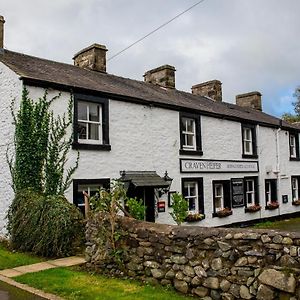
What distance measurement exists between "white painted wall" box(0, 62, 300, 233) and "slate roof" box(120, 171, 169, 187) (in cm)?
21

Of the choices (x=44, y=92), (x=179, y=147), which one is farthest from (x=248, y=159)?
(x=44, y=92)

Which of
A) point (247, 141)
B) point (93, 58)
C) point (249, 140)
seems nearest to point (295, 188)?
point (249, 140)

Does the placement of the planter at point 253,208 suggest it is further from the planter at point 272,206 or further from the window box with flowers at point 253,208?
the planter at point 272,206

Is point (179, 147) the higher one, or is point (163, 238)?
point (179, 147)

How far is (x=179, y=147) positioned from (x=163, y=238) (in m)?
9.19

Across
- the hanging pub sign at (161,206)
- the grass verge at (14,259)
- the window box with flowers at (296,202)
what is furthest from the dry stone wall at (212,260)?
the window box with flowers at (296,202)

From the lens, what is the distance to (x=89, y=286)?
25.0 feet

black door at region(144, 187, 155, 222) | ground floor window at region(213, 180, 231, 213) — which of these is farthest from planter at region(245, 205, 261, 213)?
black door at region(144, 187, 155, 222)

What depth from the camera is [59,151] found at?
12766mm

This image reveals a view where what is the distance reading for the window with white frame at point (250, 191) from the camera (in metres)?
20.1

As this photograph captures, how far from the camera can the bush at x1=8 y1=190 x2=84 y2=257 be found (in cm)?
1036

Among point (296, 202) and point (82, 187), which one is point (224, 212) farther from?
point (296, 202)

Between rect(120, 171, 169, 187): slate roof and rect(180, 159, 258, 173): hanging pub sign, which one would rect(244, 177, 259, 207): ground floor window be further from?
rect(120, 171, 169, 187): slate roof

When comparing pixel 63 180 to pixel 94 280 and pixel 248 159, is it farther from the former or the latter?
pixel 248 159
